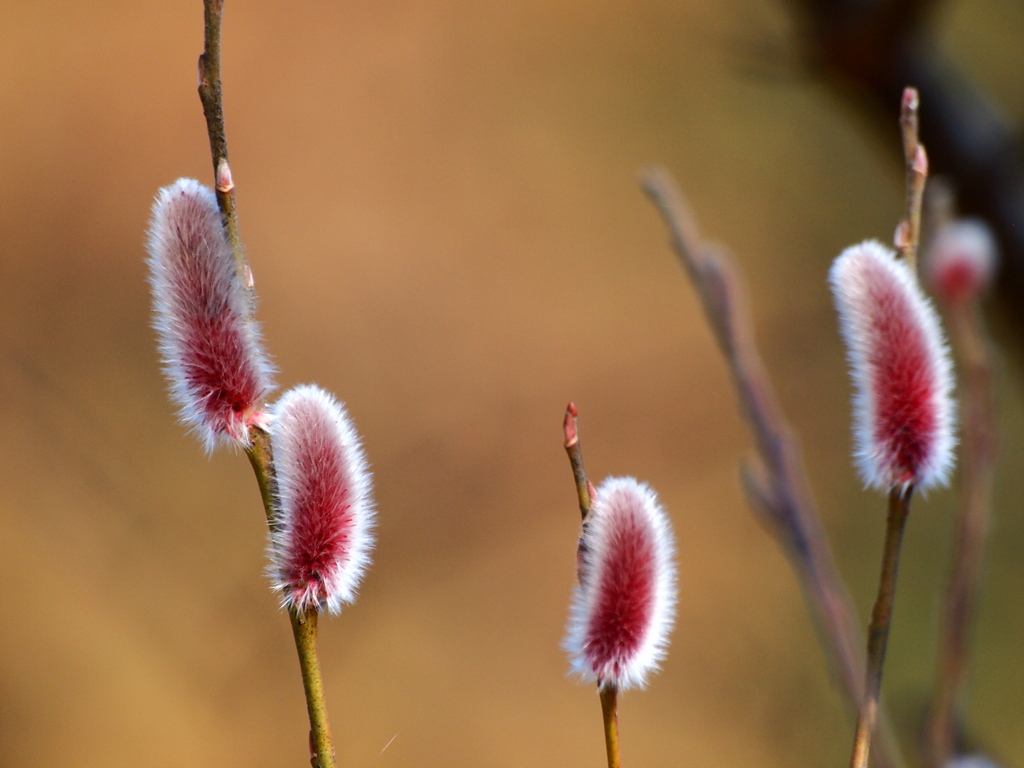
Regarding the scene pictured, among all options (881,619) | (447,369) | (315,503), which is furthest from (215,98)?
(447,369)

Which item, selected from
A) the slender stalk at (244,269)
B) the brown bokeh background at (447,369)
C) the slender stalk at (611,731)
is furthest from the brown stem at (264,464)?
the brown bokeh background at (447,369)

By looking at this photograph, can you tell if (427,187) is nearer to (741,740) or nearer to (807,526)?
(741,740)

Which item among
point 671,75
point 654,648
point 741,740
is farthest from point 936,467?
point 671,75

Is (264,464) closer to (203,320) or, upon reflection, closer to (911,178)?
(203,320)

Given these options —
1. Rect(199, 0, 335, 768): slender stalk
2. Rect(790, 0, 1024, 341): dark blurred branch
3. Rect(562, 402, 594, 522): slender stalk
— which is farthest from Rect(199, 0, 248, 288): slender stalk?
Rect(790, 0, 1024, 341): dark blurred branch

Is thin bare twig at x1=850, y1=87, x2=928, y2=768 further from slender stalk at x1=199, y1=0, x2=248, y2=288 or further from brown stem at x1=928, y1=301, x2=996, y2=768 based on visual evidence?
slender stalk at x1=199, y1=0, x2=248, y2=288
